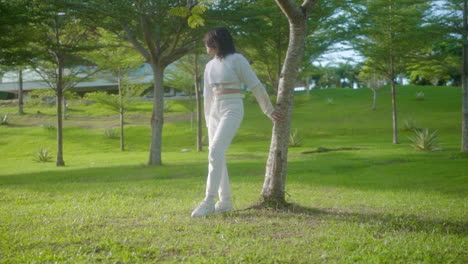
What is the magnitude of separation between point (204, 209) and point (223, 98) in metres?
1.48

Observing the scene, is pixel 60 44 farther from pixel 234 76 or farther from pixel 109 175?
pixel 234 76

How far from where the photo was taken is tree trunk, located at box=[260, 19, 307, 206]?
19.6 ft

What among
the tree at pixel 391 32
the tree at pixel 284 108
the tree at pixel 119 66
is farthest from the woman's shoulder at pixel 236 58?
the tree at pixel 119 66

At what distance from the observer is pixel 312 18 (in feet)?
60.7

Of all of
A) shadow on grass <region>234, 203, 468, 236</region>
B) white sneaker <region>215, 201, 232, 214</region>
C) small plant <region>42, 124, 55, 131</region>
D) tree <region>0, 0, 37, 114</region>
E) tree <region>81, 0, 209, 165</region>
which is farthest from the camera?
small plant <region>42, 124, 55, 131</region>

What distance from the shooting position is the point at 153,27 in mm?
15750

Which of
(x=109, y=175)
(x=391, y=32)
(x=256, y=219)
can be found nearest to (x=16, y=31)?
(x=109, y=175)

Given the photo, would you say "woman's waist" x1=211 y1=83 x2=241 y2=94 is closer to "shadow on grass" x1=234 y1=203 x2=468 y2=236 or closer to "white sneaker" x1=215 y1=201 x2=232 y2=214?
"white sneaker" x1=215 y1=201 x2=232 y2=214

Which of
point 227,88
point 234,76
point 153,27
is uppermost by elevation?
point 153,27

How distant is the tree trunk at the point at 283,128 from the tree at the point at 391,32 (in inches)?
473

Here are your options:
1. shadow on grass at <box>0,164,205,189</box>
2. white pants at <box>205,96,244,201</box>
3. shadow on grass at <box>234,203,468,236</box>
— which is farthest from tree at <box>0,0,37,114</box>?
shadow on grass at <box>234,203,468,236</box>

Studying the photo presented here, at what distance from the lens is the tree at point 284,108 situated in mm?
5957

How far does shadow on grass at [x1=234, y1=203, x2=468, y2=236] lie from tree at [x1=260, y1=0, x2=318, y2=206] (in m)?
0.28

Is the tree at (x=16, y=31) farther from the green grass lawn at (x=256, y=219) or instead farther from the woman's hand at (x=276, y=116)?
the woman's hand at (x=276, y=116)
